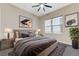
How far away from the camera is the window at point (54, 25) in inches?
79.5

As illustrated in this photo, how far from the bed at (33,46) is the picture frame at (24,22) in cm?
12

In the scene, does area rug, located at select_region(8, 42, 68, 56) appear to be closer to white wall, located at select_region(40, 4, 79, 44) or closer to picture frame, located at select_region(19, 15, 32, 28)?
white wall, located at select_region(40, 4, 79, 44)

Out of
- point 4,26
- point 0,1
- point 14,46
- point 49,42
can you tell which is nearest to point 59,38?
point 49,42

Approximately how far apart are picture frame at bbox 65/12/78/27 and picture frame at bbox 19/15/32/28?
0.70 m

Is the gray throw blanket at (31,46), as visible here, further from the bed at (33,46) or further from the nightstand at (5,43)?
the nightstand at (5,43)

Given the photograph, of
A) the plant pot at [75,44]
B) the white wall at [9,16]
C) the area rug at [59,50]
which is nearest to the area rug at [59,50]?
the area rug at [59,50]

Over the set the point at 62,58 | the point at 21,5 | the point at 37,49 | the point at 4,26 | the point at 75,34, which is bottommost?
the point at 62,58

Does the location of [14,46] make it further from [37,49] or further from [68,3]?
[68,3]

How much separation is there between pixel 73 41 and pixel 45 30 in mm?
554

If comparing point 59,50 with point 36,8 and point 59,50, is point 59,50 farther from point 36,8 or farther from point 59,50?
point 36,8

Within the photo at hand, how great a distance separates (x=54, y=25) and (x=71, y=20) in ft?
1.09

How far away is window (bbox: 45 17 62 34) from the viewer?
202 cm

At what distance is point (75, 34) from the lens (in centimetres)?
195

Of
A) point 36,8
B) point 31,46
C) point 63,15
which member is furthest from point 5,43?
point 63,15
